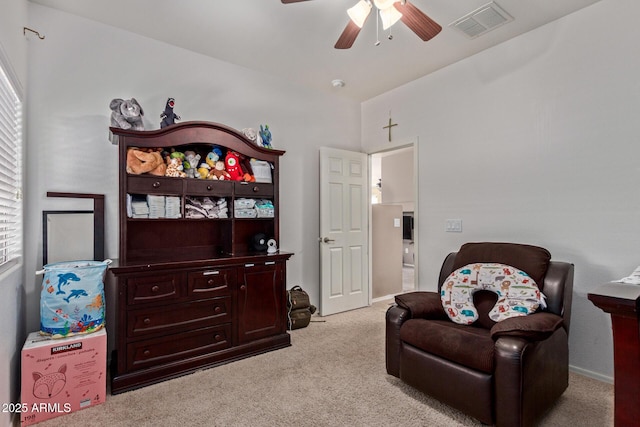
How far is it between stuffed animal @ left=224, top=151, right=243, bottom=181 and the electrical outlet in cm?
218

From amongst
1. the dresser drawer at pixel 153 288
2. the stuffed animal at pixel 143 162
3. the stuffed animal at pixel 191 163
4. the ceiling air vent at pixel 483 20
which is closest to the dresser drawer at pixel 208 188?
the stuffed animal at pixel 191 163

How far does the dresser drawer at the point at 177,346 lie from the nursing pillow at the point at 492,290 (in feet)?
5.91

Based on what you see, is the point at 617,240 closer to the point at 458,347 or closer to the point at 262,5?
the point at 458,347

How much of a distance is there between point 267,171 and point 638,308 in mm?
2730

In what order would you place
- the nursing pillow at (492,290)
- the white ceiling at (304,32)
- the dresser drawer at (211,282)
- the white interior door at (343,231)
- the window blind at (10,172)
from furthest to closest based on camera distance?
1. the white interior door at (343,231)
2. the dresser drawer at (211,282)
3. the white ceiling at (304,32)
4. the nursing pillow at (492,290)
5. the window blind at (10,172)

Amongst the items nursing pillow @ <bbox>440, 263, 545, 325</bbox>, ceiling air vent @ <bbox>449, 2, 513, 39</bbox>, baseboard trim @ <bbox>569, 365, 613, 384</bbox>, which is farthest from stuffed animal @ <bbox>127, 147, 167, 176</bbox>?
baseboard trim @ <bbox>569, 365, 613, 384</bbox>

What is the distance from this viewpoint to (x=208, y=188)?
2830 millimetres

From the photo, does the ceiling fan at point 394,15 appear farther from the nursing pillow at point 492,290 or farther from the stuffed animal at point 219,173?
the nursing pillow at point 492,290

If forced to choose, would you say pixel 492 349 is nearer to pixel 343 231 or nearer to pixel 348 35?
pixel 348 35

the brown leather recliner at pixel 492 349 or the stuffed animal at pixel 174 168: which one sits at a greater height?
the stuffed animal at pixel 174 168

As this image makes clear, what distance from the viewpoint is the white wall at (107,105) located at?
97.9 inches

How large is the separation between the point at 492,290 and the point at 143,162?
107 inches

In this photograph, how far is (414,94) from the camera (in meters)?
3.83

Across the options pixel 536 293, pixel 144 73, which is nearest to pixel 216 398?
pixel 536 293
